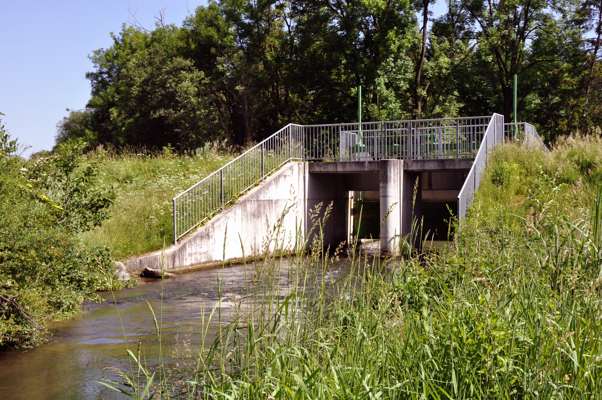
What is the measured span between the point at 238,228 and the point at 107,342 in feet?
32.4

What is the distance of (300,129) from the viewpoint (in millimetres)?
24062

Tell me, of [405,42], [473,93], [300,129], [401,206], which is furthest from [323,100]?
[401,206]

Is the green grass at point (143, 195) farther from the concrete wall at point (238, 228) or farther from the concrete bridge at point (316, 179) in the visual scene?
the concrete bridge at point (316, 179)

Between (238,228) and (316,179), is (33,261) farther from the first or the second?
(316,179)

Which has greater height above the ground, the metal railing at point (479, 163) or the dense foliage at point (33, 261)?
the metal railing at point (479, 163)

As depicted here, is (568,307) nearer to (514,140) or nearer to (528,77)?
(514,140)

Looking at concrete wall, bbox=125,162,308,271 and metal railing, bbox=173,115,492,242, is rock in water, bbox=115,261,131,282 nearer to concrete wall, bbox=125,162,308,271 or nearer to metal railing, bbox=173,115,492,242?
concrete wall, bbox=125,162,308,271

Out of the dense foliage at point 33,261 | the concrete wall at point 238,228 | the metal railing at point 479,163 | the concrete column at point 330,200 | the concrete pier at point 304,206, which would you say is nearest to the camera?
the dense foliage at point 33,261

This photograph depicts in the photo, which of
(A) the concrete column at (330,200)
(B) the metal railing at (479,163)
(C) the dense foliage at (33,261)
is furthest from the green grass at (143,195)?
(B) the metal railing at (479,163)

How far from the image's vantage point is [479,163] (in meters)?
17.9

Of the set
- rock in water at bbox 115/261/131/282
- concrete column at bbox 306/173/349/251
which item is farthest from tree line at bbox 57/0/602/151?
rock in water at bbox 115/261/131/282

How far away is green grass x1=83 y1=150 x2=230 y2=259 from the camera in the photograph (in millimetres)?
17539

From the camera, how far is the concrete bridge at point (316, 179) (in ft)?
59.6

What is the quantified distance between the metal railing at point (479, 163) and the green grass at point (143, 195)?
6.51m
